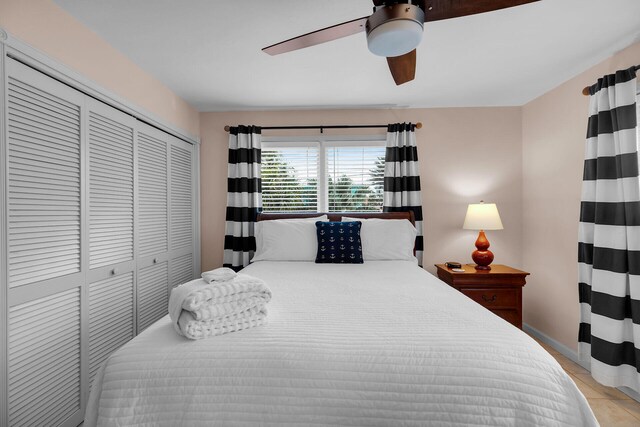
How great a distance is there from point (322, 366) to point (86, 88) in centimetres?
214

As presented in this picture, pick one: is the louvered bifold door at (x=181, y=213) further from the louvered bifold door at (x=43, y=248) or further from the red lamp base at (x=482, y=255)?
the red lamp base at (x=482, y=255)

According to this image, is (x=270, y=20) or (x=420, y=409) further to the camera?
(x=270, y=20)

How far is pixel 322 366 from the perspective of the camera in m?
0.98

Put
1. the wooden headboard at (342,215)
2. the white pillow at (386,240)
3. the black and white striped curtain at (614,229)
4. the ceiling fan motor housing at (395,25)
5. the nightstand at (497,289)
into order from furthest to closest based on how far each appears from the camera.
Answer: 1. the wooden headboard at (342,215)
2. the nightstand at (497,289)
3. the white pillow at (386,240)
4. the black and white striped curtain at (614,229)
5. the ceiling fan motor housing at (395,25)

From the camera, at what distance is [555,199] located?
285 centimetres

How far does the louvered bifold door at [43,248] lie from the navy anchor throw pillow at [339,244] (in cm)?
167

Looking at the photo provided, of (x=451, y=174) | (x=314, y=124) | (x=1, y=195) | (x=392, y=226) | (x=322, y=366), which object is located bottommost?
(x=322, y=366)

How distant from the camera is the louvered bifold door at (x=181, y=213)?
2.98 m

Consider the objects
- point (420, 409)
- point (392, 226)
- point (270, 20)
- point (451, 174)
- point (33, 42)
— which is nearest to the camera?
point (420, 409)

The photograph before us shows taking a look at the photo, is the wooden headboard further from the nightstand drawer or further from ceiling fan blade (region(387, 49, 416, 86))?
ceiling fan blade (region(387, 49, 416, 86))

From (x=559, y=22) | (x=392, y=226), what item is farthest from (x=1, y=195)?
(x=559, y=22)

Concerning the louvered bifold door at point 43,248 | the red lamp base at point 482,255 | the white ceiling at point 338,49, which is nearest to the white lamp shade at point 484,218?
the red lamp base at point 482,255

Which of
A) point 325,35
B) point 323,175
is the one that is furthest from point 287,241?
point 325,35

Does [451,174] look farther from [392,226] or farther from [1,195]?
[1,195]
